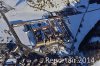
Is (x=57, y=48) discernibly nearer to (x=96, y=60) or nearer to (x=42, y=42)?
(x=42, y=42)

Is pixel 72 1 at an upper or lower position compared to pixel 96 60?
upper

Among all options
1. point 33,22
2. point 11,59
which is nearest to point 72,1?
point 33,22

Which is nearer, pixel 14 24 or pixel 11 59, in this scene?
pixel 11 59

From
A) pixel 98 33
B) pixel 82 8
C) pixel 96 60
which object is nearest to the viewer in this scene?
pixel 96 60

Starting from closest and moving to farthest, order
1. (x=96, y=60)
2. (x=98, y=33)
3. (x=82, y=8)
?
(x=96, y=60)
(x=98, y=33)
(x=82, y=8)

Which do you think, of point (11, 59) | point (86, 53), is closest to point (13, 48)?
point (11, 59)

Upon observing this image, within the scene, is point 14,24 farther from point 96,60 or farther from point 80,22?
point 96,60
